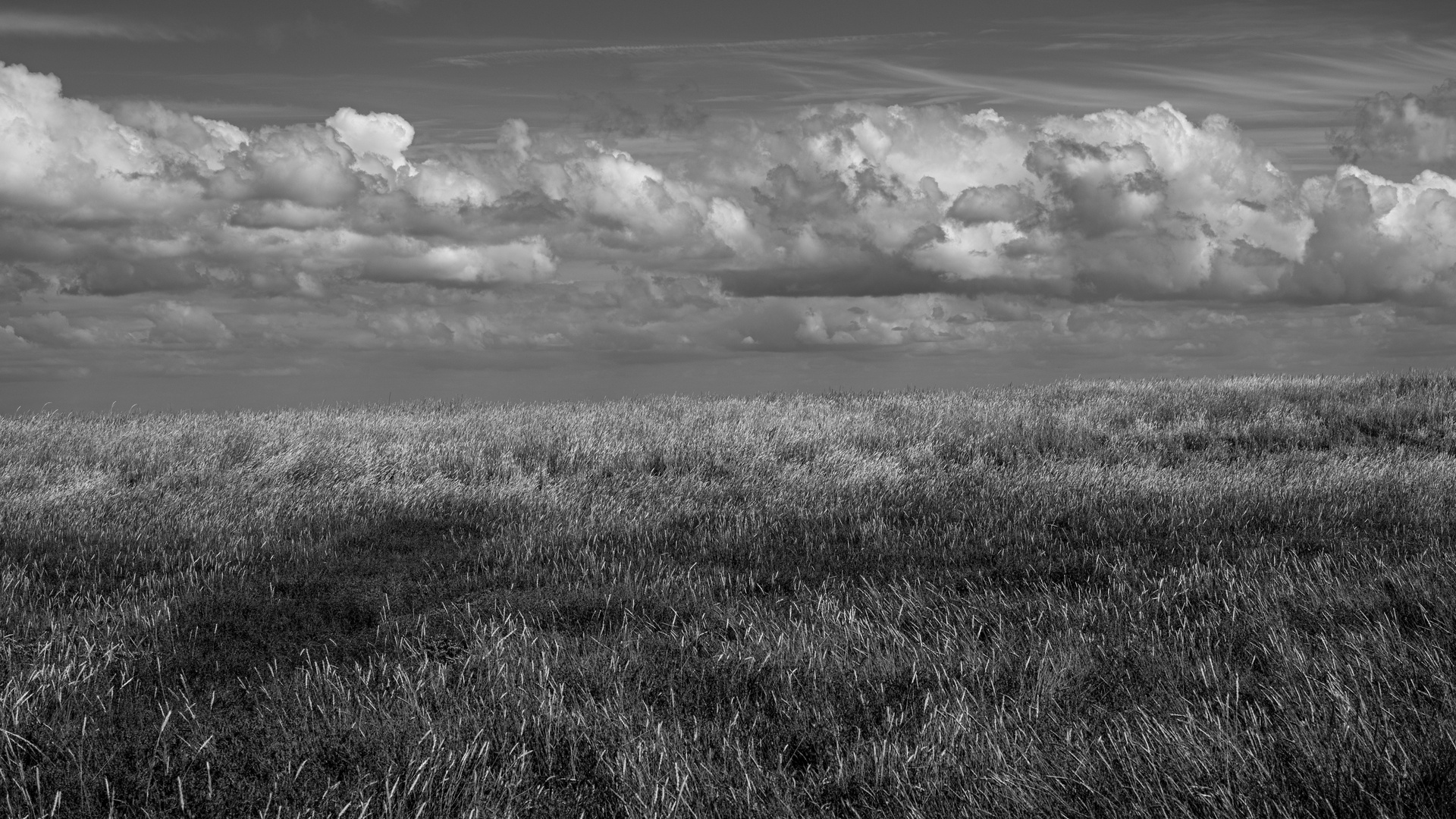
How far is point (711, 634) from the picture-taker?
5988 mm

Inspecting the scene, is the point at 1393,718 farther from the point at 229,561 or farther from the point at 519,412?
the point at 519,412

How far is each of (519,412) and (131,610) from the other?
1174cm

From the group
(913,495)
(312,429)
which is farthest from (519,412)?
(913,495)

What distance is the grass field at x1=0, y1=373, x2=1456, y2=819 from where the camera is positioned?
3.80 metres

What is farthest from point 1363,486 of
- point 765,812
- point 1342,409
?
point 765,812

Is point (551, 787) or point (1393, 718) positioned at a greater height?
point (1393, 718)

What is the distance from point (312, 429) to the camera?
584 inches

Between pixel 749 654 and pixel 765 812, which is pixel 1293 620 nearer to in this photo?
pixel 749 654

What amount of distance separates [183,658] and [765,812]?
3770 mm

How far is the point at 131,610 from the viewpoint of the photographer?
259 inches

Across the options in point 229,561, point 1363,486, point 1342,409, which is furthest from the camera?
point 1342,409

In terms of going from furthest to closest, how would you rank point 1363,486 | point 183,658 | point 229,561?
point 1363,486
point 229,561
point 183,658

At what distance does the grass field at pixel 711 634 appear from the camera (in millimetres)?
3799

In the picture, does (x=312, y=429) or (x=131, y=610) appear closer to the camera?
(x=131, y=610)
